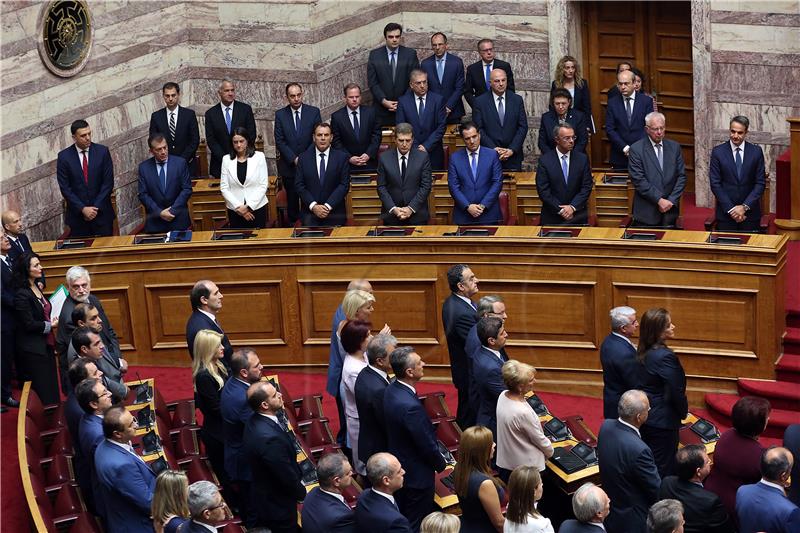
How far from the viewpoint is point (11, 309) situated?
10.0 metres

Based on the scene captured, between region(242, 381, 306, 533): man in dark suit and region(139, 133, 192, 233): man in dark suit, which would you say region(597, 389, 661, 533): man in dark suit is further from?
region(139, 133, 192, 233): man in dark suit

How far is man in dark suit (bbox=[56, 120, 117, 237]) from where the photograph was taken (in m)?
11.4

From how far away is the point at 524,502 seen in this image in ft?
21.6

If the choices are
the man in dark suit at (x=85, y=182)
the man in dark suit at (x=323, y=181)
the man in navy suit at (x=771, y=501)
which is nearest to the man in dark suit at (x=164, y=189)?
the man in dark suit at (x=85, y=182)

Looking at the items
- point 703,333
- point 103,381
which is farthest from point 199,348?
point 703,333

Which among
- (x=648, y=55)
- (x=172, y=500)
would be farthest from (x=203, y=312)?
(x=648, y=55)

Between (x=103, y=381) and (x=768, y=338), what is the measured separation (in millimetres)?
4742

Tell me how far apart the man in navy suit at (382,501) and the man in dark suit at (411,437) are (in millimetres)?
812

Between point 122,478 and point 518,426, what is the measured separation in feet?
7.35

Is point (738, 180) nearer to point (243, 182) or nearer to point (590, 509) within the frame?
point (243, 182)

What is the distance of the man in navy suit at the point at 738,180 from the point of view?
10664 mm

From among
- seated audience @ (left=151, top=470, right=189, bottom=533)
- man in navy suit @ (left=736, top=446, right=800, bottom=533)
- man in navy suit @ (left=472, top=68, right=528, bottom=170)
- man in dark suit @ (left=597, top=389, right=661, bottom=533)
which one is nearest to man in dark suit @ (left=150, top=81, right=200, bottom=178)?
man in navy suit @ (left=472, top=68, right=528, bottom=170)

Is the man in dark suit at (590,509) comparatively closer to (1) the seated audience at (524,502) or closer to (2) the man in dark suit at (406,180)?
(1) the seated audience at (524,502)

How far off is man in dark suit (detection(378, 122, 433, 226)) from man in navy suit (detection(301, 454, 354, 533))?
436 cm
